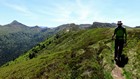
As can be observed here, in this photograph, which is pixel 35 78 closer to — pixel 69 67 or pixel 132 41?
pixel 69 67

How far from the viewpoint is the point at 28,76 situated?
73562 millimetres

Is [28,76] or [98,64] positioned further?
[28,76]

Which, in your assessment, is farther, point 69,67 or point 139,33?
point 139,33

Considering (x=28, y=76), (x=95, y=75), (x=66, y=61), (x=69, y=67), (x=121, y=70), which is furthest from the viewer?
(x=28, y=76)

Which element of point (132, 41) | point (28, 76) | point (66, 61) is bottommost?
point (28, 76)

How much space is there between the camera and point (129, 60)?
55.9m

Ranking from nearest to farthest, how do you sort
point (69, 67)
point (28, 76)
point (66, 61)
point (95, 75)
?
point (95, 75), point (69, 67), point (66, 61), point (28, 76)

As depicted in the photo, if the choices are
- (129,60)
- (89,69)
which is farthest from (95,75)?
(129,60)

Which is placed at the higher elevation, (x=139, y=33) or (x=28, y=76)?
(x=139, y=33)

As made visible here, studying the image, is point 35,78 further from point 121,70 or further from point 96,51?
point 121,70

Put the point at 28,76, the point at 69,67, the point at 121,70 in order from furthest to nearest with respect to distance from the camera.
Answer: the point at 28,76 → the point at 69,67 → the point at 121,70

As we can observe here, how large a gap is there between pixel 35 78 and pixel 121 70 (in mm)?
26294

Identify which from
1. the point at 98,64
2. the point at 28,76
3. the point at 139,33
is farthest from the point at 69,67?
the point at 139,33

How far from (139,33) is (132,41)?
6542mm
